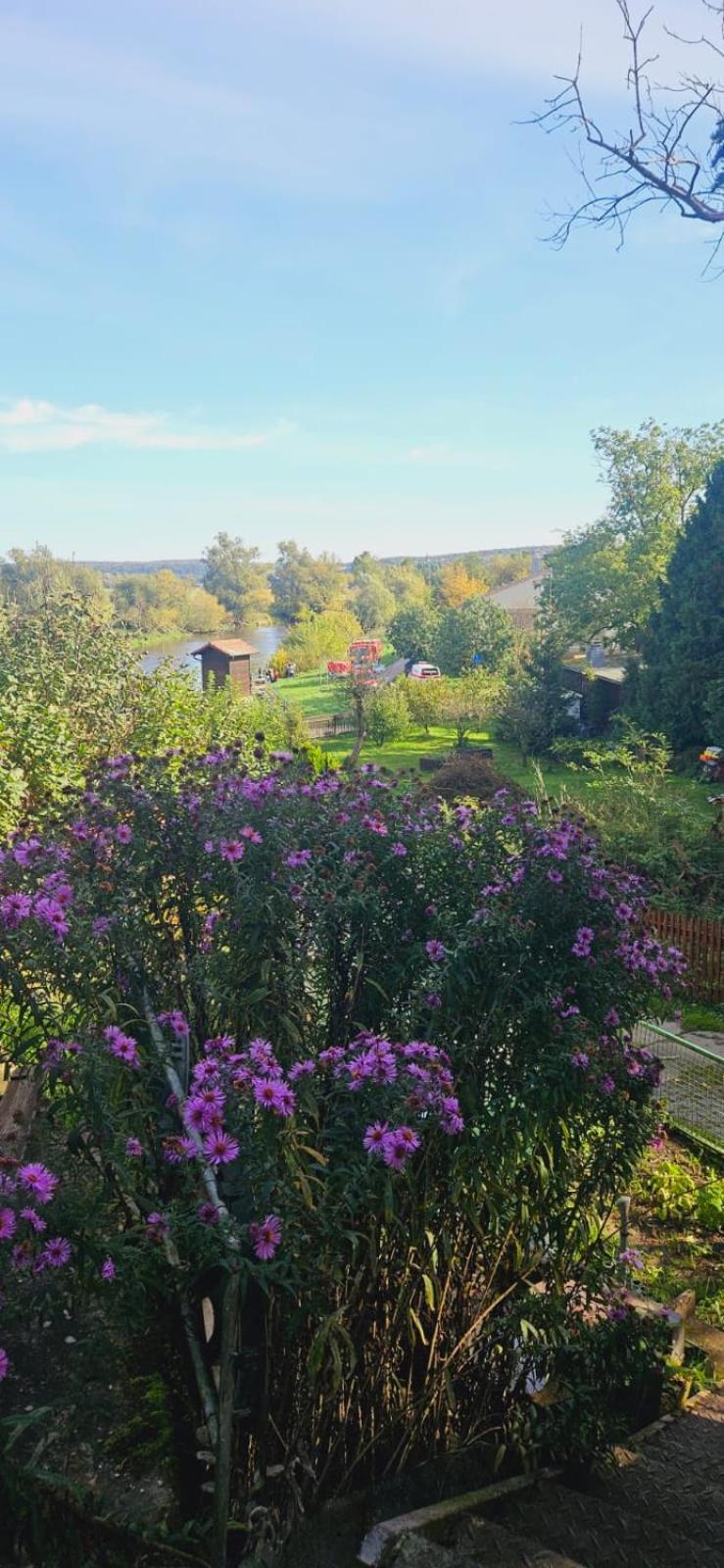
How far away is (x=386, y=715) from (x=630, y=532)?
442 inches

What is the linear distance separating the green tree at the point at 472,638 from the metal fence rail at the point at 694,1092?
3080 centimetres

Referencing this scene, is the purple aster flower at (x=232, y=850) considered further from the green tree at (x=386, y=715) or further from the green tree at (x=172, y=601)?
the green tree at (x=172, y=601)

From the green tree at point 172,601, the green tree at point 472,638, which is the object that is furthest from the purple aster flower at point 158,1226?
the green tree at point 172,601

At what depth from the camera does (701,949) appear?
1026 centimetres

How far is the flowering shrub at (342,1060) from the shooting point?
246cm

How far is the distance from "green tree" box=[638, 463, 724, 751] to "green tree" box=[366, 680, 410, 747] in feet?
24.8

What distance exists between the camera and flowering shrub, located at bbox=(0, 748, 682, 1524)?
8.09ft

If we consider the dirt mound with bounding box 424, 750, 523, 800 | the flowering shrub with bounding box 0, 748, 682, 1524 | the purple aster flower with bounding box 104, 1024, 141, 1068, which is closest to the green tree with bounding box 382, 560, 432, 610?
the dirt mound with bounding box 424, 750, 523, 800

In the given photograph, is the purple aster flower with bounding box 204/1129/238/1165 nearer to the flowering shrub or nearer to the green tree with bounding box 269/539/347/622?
the flowering shrub

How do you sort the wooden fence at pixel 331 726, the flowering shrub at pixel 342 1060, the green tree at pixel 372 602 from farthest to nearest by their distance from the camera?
the green tree at pixel 372 602 < the wooden fence at pixel 331 726 < the flowering shrub at pixel 342 1060

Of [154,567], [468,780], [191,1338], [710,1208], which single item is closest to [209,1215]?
[191,1338]

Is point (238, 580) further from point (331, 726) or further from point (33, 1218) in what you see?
point (33, 1218)

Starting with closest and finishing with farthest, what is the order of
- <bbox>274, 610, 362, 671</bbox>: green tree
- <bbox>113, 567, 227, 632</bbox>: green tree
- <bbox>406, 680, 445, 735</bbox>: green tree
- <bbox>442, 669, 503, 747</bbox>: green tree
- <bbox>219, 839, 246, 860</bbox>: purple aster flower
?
<bbox>219, 839, 246, 860</bbox>: purple aster flower → <bbox>442, 669, 503, 747</bbox>: green tree → <bbox>406, 680, 445, 735</bbox>: green tree → <bbox>274, 610, 362, 671</bbox>: green tree → <bbox>113, 567, 227, 632</bbox>: green tree

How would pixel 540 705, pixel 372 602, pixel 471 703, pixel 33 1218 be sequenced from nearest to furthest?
1. pixel 33 1218
2. pixel 540 705
3. pixel 471 703
4. pixel 372 602
